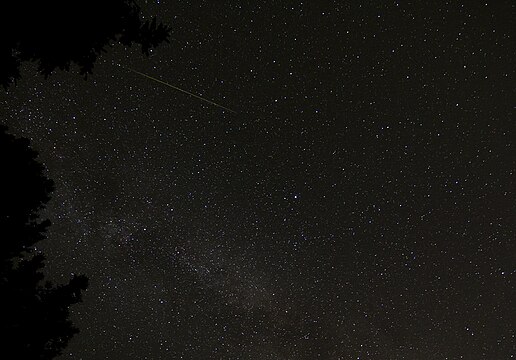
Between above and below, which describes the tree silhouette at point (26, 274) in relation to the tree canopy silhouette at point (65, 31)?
below

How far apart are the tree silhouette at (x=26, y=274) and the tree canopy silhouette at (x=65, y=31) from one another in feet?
2.10

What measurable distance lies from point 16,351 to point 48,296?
0.44m

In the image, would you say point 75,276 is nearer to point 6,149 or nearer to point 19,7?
point 6,149

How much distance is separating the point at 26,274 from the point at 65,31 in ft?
5.86

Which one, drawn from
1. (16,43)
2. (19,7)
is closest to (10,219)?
(16,43)

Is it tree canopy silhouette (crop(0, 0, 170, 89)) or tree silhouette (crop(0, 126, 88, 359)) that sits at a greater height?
tree canopy silhouette (crop(0, 0, 170, 89))

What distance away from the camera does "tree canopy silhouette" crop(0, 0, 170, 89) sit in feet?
7.70

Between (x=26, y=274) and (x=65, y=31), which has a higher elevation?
(x=65, y=31)

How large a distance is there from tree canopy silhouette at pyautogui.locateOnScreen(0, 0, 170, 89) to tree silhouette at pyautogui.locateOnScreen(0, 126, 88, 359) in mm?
641

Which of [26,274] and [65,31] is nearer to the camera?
[65,31]

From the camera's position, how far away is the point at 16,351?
8.81 ft

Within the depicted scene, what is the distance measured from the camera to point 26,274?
9.68ft

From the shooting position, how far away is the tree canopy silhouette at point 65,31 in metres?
2.35

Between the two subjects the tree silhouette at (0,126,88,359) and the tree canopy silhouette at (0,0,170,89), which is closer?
the tree canopy silhouette at (0,0,170,89)
